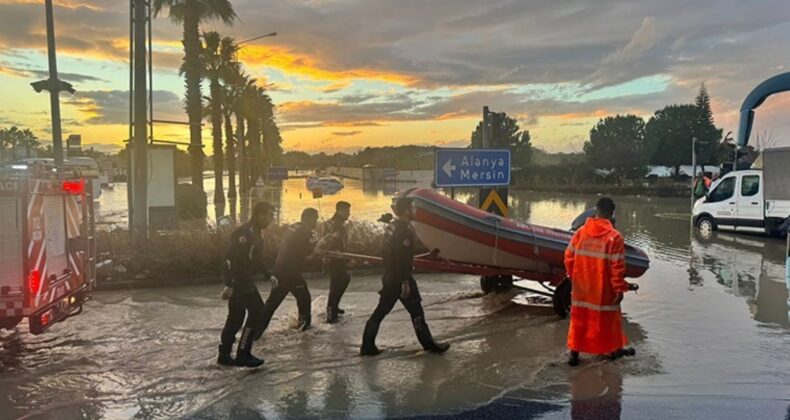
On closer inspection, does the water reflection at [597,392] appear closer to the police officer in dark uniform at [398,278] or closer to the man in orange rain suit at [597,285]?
the man in orange rain suit at [597,285]

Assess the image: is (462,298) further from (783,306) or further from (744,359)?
(783,306)

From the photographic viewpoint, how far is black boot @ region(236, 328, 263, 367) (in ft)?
19.6

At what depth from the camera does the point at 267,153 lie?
7669 centimetres

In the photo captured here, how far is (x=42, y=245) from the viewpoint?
5.95 m

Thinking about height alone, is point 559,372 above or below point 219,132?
below

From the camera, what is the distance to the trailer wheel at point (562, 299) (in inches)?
324

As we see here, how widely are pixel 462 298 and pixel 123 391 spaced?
5.41m

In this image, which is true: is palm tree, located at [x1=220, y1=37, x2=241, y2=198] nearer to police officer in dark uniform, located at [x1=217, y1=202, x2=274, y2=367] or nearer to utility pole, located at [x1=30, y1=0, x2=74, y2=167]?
utility pole, located at [x1=30, y1=0, x2=74, y2=167]

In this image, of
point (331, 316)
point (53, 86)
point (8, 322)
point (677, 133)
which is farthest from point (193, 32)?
point (677, 133)

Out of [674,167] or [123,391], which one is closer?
[123,391]

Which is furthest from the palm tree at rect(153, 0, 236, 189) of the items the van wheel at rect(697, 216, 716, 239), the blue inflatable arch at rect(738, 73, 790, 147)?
the blue inflatable arch at rect(738, 73, 790, 147)

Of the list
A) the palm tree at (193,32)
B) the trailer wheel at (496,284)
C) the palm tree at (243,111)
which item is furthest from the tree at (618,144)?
the trailer wheel at (496,284)

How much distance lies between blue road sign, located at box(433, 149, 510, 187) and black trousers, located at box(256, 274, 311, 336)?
3.42 meters

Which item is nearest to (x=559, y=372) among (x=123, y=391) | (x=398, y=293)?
(x=398, y=293)
